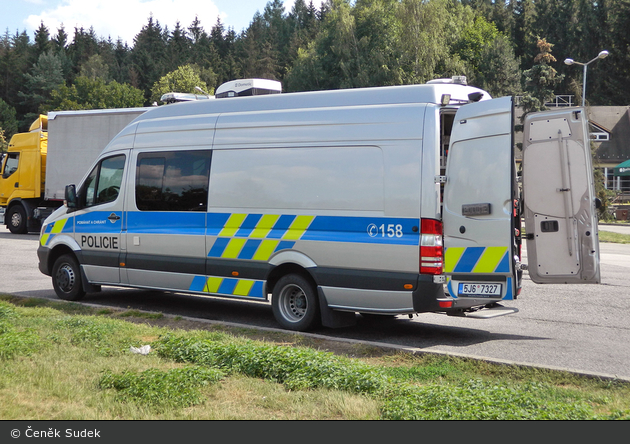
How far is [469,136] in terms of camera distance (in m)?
7.17

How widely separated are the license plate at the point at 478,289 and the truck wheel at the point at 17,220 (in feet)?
65.7

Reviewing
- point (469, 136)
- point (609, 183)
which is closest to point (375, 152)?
point (469, 136)

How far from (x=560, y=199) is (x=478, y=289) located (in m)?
1.44

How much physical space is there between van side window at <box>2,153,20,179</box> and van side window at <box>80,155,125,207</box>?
50.9ft

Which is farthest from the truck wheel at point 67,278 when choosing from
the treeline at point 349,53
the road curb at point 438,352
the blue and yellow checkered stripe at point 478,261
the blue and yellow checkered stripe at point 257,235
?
the treeline at point 349,53

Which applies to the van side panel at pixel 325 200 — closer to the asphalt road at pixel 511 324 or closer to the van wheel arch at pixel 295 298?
the van wheel arch at pixel 295 298

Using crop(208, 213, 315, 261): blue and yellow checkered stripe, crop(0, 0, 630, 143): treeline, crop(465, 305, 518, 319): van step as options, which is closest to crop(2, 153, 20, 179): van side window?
crop(208, 213, 315, 261): blue and yellow checkered stripe

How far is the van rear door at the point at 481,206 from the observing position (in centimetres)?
695

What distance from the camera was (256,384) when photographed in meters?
5.41

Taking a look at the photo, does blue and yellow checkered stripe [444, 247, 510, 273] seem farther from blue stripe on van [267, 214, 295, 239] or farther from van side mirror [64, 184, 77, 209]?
van side mirror [64, 184, 77, 209]

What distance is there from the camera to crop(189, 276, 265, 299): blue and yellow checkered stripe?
27.4 ft

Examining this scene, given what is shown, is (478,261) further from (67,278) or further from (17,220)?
(17,220)
